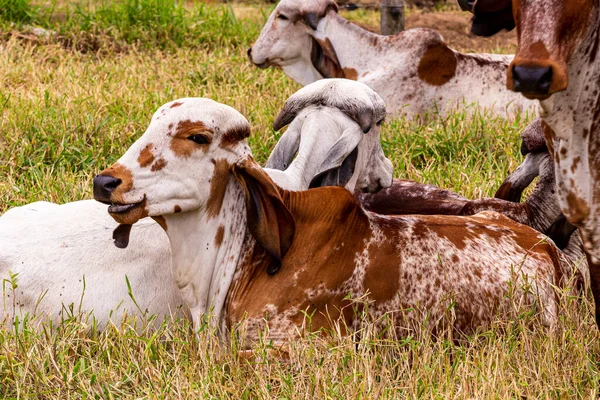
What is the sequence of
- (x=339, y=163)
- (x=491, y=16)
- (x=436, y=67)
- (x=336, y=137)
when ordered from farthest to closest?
(x=436, y=67) < (x=336, y=137) < (x=339, y=163) < (x=491, y=16)

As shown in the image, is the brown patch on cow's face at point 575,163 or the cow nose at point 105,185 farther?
the cow nose at point 105,185

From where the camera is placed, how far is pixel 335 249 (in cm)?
402

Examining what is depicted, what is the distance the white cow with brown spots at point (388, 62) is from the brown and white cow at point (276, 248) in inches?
132

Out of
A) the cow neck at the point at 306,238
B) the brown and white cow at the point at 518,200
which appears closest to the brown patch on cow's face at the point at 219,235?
the cow neck at the point at 306,238

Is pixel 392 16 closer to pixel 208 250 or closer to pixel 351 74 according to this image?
pixel 351 74

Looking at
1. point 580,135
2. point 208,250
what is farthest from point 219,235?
point 580,135

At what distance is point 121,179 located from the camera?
3.81 meters

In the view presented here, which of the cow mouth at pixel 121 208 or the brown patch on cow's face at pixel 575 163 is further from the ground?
the brown patch on cow's face at pixel 575 163

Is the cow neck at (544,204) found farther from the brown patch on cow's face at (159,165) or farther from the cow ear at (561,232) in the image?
the brown patch on cow's face at (159,165)

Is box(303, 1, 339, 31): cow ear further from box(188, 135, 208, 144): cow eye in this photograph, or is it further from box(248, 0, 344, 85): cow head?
box(188, 135, 208, 144): cow eye

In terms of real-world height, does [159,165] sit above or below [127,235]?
above

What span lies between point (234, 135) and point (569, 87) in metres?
1.33

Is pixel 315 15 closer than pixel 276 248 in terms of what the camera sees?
No

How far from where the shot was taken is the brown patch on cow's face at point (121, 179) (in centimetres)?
379
